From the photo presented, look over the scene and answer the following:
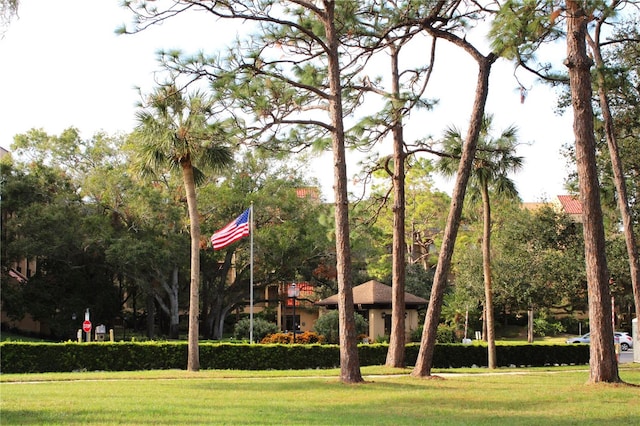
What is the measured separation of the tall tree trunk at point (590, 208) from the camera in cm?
1552

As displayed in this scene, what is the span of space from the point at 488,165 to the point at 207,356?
37.1ft

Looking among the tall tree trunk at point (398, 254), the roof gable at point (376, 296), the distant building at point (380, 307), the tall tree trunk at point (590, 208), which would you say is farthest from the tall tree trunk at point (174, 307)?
the tall tree trunk at point (590, 208)

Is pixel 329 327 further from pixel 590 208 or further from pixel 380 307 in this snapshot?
pixel 590 208

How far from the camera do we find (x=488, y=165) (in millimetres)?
26453

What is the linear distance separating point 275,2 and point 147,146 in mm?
7782

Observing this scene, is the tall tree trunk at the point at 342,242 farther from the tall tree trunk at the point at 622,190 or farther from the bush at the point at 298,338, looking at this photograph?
the bush at the point at 298,338

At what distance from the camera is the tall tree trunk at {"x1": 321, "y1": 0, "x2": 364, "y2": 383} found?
17.0m

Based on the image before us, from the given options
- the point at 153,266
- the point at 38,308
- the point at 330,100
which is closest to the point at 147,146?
the point at 330,100

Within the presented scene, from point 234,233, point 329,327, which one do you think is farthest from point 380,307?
point 234,233

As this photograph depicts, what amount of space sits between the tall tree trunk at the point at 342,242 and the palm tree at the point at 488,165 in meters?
5.87

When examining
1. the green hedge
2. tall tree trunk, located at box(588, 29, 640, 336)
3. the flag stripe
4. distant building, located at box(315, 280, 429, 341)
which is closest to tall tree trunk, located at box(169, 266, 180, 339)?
distant building, located at box(315, 280, 429, 341)

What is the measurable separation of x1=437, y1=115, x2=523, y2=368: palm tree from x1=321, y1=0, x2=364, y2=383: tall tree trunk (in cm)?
587

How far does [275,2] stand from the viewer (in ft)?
54.3

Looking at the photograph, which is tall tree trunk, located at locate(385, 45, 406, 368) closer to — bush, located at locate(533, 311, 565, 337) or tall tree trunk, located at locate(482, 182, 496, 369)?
tall tree trunk, located at locate(482, 182, 496, 369)
